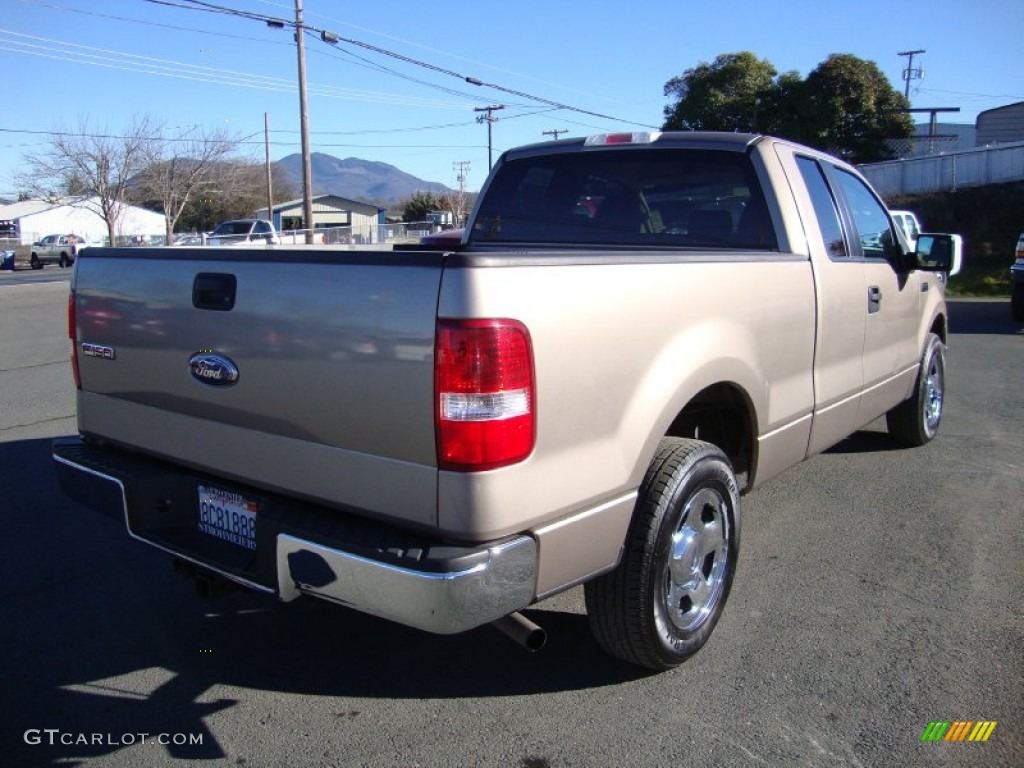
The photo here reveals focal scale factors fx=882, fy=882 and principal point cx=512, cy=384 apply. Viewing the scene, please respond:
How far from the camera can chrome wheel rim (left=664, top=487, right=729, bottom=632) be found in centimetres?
324

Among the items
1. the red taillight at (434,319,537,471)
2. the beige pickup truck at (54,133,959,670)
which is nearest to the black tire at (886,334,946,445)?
the beige pickup truck at (54,133,959,670)

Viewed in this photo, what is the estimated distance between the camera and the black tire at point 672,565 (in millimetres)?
3016

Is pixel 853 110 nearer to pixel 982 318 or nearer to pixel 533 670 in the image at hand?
pixel 982 318

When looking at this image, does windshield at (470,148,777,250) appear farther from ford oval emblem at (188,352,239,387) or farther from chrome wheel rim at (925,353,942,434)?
chrome wheel rim at (925,353,942,434)

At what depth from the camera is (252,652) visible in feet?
11.5

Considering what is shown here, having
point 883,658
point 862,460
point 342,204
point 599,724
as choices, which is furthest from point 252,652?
point 342,204

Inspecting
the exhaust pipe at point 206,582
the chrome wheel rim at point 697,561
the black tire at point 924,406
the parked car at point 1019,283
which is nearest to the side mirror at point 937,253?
the black tire at point 924,406

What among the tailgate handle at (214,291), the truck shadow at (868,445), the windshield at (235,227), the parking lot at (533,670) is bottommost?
the parking lot at (533,670)

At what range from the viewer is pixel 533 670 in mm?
3381

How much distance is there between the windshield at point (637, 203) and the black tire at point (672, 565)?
137 centimetres

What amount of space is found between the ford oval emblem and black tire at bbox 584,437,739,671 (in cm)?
142

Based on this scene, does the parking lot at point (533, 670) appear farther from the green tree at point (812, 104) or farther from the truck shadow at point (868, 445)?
→ the green tree at point (812, 104)

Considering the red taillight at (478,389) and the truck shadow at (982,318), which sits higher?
the red taillight at (478,389)

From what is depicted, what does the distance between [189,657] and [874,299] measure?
382 centimetres
